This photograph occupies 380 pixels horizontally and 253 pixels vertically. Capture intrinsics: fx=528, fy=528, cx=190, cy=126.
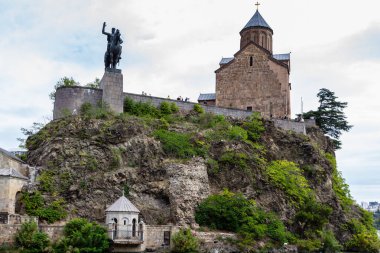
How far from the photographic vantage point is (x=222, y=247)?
1064 inches

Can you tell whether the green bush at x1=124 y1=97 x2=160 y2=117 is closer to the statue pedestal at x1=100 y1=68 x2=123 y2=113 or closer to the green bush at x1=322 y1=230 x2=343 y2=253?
the statue pedestal at x1=100 y1=68 x2=123 y2=113

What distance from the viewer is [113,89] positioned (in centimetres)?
3303

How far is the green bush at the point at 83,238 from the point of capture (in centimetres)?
2338

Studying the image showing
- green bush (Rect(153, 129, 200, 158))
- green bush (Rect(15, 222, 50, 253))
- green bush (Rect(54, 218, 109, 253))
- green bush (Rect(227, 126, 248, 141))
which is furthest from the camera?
green bush (Rect(227, 126, 248, 141))

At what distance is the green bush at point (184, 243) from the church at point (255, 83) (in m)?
18.6

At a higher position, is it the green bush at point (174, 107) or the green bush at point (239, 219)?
the green bush at point (174, 107)

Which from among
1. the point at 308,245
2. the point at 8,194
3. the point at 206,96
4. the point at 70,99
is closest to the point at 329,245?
the point at 308,245

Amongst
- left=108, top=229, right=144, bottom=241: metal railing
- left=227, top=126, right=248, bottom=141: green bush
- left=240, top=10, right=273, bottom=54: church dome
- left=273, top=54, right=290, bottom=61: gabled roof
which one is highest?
left=240, top=10, right=273, bottom=54: church dome

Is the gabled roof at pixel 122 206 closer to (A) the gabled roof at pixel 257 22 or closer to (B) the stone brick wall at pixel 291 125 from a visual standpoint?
(B) the stone brick wall at pixel 291 125

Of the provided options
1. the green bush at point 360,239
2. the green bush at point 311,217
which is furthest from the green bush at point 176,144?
the green bush at point 360,239

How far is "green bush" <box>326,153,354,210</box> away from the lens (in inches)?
1516

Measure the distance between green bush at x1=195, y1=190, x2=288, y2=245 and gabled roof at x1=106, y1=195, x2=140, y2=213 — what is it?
4.25m

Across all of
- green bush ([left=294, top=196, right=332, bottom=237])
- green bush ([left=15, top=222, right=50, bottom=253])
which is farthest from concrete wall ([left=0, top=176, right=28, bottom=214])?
green bush ([left=294, top=196, right=332, bottom=237])

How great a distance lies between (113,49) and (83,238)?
1340 cm
